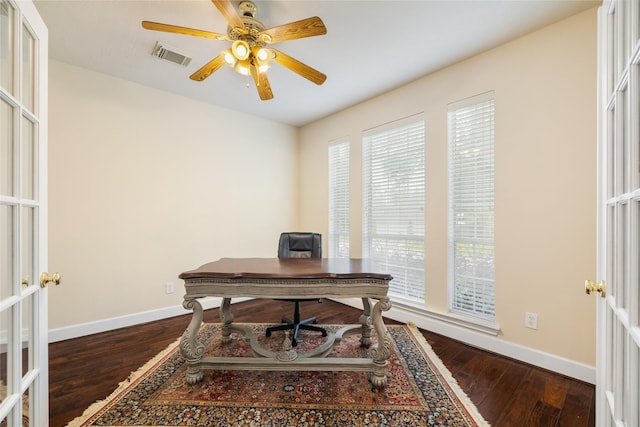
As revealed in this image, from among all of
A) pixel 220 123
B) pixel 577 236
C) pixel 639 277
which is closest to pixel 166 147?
pixel 220 123

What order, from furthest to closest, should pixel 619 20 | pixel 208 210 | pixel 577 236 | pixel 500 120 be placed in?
pixel 208 210 → pixel 500 120 → pixel 577 236 → pixel 619 20

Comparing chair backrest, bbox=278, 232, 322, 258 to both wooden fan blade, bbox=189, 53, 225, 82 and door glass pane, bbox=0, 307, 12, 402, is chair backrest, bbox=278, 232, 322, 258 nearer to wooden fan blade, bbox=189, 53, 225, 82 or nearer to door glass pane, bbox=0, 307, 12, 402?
wooden fan blade, bbox=189, 53, 225, 82

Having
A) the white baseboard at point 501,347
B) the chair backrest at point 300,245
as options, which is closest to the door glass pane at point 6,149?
the chair backrest at point 300,245

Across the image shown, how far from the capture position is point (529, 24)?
1967mm

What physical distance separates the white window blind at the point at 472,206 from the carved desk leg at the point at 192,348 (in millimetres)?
2257

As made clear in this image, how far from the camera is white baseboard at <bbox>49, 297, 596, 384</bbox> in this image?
74.1 inches

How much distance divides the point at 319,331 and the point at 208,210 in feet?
6.82

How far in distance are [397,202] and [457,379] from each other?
69.9 inches

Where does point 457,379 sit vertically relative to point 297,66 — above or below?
below

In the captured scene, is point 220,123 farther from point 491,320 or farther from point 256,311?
point 491,320

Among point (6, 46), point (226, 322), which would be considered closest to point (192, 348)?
point (226, 322)

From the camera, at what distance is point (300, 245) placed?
275cm

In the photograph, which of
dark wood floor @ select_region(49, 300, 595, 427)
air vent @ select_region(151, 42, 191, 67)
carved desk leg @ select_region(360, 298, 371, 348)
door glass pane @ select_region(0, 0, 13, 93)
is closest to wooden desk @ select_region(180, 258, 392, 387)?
carved desk leg @ select_region(360, 298, 371, 348)

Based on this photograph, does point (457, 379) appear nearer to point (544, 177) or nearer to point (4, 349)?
point (544, 177)
